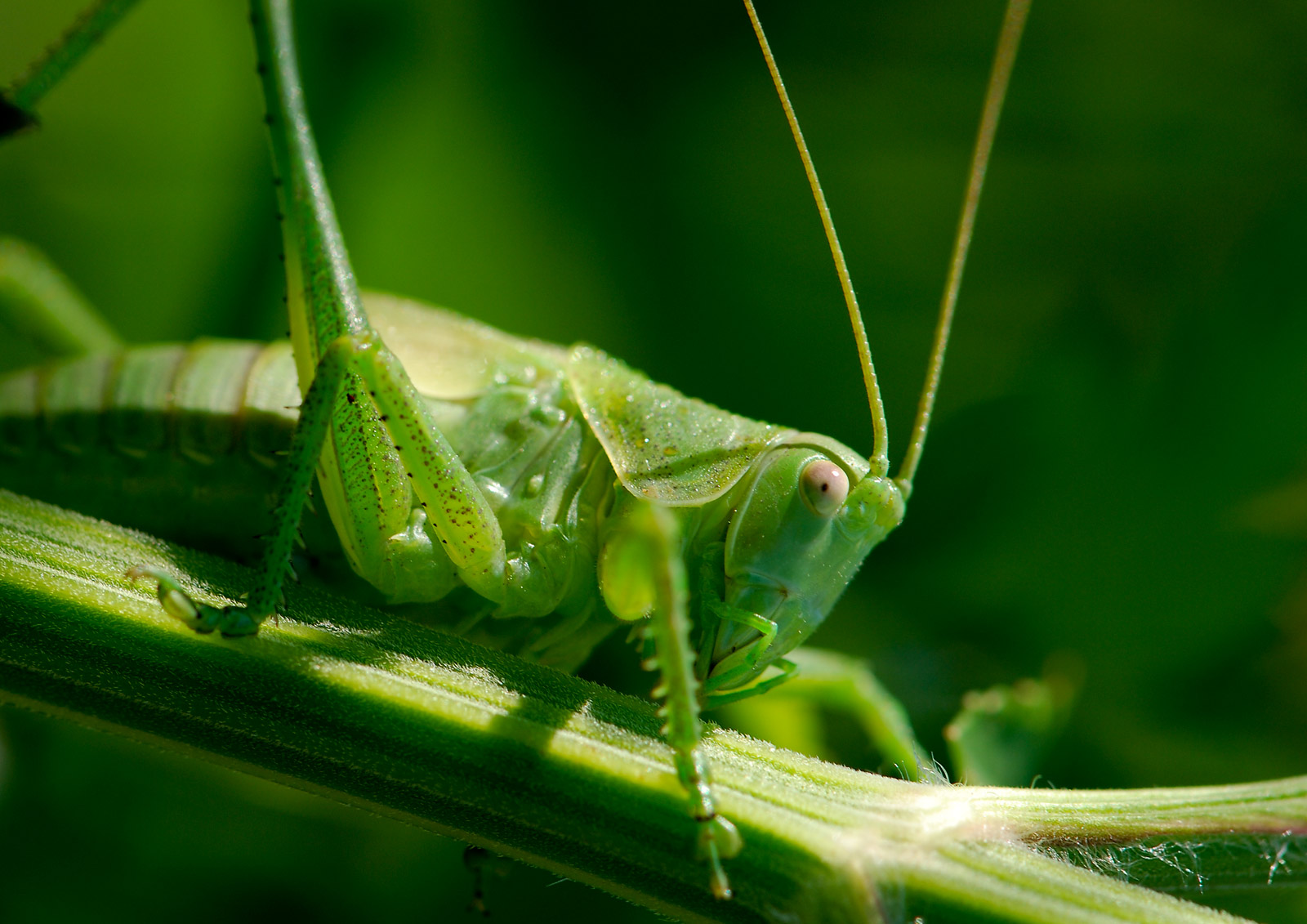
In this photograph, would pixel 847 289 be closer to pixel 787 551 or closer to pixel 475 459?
pixel 787 551

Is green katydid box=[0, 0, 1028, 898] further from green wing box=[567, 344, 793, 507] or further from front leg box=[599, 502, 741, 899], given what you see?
front leg box=[599, 502, 741, 899]

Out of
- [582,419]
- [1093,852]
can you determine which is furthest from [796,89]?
[1093,852]

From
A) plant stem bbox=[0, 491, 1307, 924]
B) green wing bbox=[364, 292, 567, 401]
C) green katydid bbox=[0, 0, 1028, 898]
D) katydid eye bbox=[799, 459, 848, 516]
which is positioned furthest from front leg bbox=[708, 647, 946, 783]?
plant stem bbox=[0, 491, 1307, 924]

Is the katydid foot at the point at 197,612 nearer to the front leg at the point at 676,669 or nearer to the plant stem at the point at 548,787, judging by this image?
the plant stem at the point at 548,787

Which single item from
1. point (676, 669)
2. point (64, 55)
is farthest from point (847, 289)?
point (64, 55)

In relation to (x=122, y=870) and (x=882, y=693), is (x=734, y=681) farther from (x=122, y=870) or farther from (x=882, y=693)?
(x=122, y=870)
